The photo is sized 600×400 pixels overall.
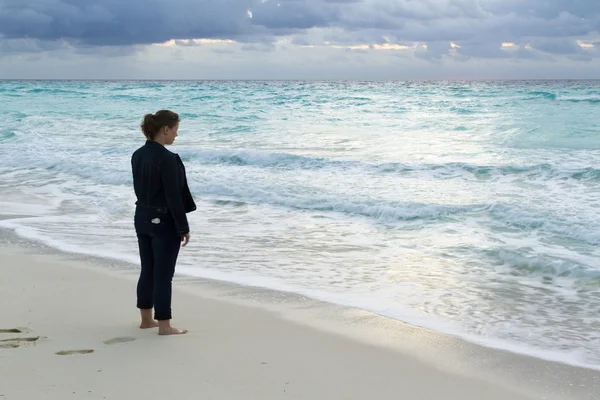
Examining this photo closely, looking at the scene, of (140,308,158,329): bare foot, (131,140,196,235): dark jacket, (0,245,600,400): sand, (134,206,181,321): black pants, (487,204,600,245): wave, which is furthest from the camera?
(487,204,600,245): wave

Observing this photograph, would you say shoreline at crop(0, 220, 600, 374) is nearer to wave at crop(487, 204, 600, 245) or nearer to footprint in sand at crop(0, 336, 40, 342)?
footprint in sand at crop(0, 336, 40, 342)

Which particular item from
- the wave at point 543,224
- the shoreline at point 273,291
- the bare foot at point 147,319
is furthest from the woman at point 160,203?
the wave at point 543,224

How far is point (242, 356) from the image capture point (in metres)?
4.40

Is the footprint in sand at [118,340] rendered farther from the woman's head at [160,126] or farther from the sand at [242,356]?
the woman's head at [160,126]

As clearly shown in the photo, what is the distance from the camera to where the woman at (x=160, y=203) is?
4430 millimetres

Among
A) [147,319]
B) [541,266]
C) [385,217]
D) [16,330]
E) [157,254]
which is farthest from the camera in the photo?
[385,217]

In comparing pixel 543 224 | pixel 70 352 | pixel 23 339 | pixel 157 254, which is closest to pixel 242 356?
pixel 157 254

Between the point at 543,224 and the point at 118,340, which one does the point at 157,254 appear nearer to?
the point at 118,340

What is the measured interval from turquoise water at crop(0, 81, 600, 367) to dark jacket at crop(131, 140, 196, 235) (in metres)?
2.04

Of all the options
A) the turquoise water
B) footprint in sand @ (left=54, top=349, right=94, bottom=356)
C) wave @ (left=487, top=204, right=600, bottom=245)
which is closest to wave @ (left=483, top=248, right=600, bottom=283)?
the turquoise water

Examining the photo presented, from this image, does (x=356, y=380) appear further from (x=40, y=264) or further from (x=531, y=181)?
(x=531, y=181)

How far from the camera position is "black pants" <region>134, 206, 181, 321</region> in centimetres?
454

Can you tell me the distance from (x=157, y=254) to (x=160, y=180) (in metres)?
0.54

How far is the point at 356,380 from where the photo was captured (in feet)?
13.3
